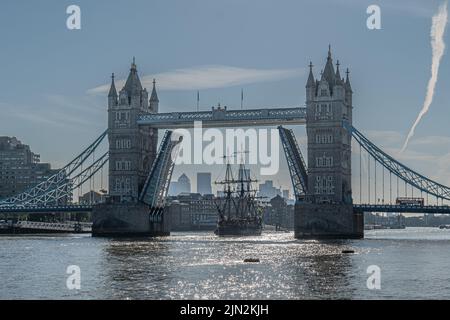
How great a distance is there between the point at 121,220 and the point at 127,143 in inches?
620

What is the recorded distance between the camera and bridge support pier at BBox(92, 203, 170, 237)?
175 metres

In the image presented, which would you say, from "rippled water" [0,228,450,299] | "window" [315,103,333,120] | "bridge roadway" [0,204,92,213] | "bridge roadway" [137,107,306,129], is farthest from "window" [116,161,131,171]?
"rippled water" [0,228,450,299]

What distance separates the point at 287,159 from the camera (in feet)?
553

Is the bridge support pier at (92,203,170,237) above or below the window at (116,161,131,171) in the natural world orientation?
below

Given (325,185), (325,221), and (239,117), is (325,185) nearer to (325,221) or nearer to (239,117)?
(325,221)

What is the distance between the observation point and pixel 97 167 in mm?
186000

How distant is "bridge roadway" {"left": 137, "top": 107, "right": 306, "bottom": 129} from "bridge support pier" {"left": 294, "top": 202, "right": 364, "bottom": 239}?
52.6 feet

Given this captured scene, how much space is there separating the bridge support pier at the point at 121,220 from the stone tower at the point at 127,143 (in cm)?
395
